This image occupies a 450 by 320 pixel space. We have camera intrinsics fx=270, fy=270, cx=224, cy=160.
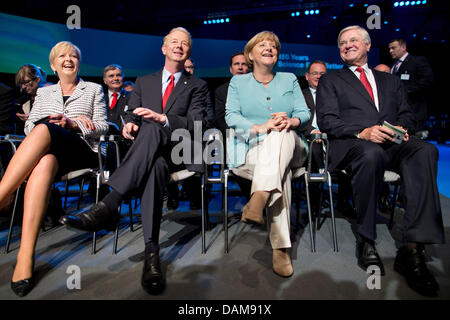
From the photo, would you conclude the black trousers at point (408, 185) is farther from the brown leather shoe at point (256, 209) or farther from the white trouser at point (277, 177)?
the brown leather shoe at point (256, 209)

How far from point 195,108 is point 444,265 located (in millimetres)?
1840

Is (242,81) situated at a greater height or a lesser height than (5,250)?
greater

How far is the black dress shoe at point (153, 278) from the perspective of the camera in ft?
4.24

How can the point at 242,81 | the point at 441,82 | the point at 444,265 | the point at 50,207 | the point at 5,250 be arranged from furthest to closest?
the point at 441,82 < the point at 50,207 < the point at 242,81 < the point at 5,250 < the point at 444,265

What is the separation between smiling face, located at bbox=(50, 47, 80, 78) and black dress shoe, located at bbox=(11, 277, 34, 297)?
1507 mm

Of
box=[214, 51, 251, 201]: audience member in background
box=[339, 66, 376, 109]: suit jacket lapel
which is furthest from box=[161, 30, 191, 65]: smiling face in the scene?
box=[339, 66, 376, 109]: suit jacket lapel

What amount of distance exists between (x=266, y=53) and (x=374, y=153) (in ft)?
3.24

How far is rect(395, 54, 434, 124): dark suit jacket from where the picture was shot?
341 cm

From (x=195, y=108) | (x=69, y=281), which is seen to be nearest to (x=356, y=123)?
(x=195, y=108)

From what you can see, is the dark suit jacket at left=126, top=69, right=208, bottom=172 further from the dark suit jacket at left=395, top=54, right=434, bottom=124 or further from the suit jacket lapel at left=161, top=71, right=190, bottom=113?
the dark suit jacket at left=395, top=54, right=434, bottom=124

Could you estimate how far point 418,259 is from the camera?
52.7 inches

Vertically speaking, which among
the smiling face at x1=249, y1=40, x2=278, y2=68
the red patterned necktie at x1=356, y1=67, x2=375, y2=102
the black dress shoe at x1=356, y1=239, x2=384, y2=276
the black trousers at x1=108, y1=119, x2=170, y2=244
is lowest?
the black dress shoe at x1=356, y1=239, x2=384, y2=276

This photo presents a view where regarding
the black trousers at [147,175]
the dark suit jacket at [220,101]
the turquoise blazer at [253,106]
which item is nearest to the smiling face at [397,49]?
the dark suit jacket at [220,101]
